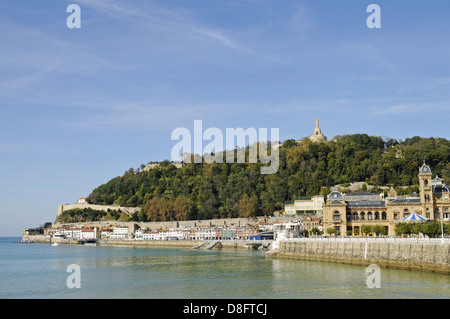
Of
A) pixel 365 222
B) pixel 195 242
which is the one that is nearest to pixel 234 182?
pixel 195 242

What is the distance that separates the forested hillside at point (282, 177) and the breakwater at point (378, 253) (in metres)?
54.7

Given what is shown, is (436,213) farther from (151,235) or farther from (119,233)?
(119,233)

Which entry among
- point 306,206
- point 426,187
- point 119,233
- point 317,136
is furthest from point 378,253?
point 317,136

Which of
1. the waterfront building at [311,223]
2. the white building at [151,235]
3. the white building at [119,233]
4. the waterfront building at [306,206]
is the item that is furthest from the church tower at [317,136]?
the white building at [119,233]

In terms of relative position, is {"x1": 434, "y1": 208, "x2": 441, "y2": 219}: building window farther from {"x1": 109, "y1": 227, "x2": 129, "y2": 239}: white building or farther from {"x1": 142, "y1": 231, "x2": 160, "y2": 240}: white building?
{"x1": 109, "y1": 227, "x2": 129, "y2": 239}: white building

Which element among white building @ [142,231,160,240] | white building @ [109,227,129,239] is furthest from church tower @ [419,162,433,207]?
white building @ [109,227,129,239]

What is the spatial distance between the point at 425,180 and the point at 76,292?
162ft

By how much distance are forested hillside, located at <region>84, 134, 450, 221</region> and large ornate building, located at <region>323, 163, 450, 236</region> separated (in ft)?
110

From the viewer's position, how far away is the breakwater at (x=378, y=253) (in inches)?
1284

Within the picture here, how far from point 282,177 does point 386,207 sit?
49.2 meters

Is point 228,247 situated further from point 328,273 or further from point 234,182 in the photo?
point 328,273

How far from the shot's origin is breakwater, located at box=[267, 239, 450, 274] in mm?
32625

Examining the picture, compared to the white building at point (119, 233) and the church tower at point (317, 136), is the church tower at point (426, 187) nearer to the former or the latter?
the church tower at point (317, 136)
